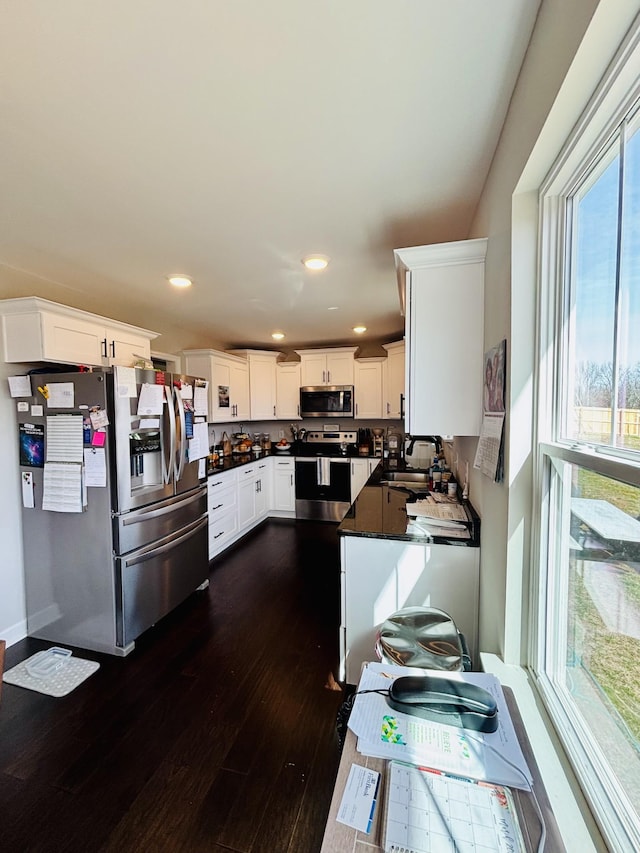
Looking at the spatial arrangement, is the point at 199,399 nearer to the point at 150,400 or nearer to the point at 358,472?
the point at 150,400

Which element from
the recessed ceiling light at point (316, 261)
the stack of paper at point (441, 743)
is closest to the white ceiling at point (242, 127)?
the recessed ceiling light at point (316, 261)

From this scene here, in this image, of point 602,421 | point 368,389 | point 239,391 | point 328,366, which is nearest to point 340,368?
point 328,366

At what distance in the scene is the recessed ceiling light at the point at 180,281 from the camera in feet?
8.04

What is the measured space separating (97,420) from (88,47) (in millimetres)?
1681

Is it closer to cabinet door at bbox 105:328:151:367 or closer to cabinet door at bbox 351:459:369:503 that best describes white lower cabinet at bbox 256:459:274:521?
cabinet door at bbox 351:459:369:503

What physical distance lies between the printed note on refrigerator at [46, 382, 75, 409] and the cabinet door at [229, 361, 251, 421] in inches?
89.2

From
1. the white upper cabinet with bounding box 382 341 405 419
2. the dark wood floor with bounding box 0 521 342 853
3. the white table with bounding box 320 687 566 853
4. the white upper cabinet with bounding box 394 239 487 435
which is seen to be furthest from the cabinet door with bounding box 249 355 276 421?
the white table with bounding box 320 687 566 853

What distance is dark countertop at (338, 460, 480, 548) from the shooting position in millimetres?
1657

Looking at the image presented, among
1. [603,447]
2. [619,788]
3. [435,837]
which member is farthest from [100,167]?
[619,788]

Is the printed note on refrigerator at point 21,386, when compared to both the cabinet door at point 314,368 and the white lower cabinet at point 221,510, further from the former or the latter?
the cabinet door at point 314,368

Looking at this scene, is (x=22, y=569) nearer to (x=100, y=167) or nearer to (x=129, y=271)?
(x=129, y=271)

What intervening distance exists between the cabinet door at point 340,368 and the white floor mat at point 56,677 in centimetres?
371

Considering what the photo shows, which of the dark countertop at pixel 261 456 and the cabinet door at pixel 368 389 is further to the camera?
the cabinet door at pixel 368 389

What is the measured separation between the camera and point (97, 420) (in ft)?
6.88
